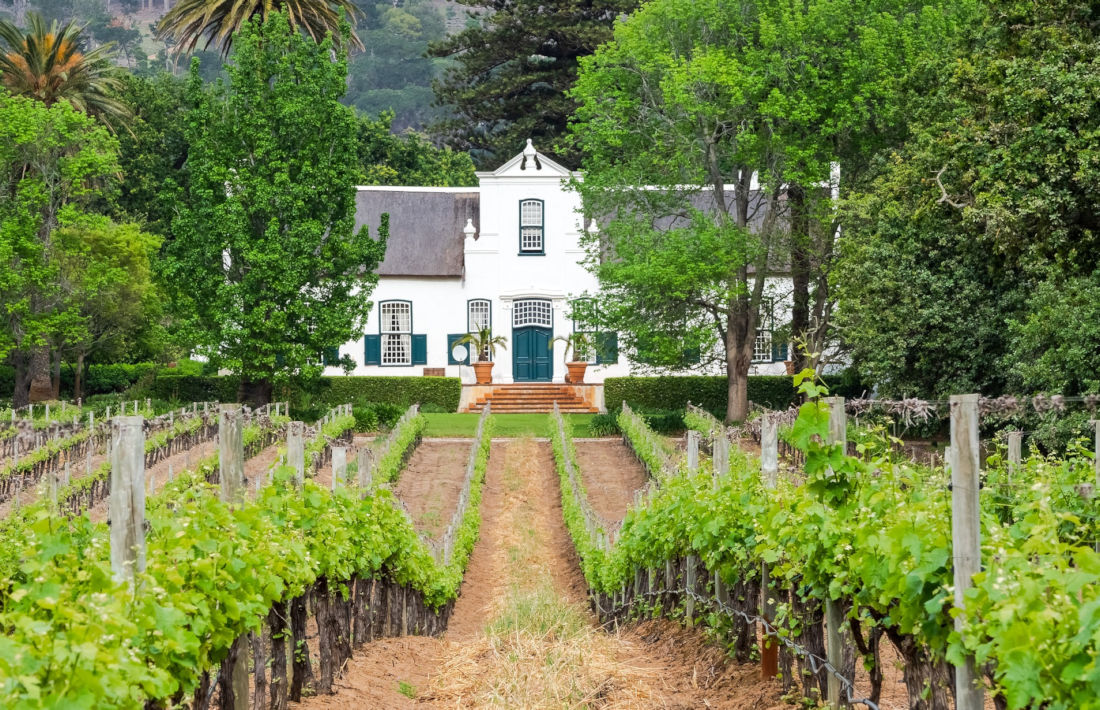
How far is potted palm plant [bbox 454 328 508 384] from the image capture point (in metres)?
40.0

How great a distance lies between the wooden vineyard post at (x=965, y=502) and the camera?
5152mm

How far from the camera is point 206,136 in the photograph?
30.9 m

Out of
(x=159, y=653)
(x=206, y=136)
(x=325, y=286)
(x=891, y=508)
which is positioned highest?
(x=206, y=136)

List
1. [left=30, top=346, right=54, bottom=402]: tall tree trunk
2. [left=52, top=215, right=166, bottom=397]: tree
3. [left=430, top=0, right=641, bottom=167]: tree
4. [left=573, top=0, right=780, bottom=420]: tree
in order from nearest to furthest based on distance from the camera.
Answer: [left=573, top=0, right=780, bottom=420]: tree < [left=52, top=215, right=166, bottom=397]: tree < [left=30, top=346, right=54, bottom=402]: tall tree trunk < [left=430, top=0, right=641, bottom=167]: tree

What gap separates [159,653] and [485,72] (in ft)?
169

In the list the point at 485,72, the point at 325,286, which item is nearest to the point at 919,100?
the point at 325,286

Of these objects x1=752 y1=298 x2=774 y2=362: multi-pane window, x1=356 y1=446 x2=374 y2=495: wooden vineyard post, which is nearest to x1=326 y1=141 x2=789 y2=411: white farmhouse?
x1=752 y1=298 x2=774 y2=362: multi-pane window

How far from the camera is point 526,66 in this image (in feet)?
177

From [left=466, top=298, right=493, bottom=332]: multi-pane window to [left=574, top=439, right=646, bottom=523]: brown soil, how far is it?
10.2 m

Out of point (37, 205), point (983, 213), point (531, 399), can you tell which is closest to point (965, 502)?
point (983, 213)

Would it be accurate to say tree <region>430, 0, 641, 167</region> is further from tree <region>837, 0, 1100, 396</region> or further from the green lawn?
tree <region>837, 0, 1100, 396</region>

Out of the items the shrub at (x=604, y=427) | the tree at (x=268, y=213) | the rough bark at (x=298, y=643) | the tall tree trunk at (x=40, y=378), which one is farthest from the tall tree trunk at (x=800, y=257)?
the rough bark at (x=298, y=643)

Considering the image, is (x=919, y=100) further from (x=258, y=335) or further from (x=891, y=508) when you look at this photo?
(x=891, y=508)

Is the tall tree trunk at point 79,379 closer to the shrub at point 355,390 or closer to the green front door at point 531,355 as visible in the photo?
the shrub at point 355,390
